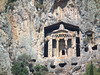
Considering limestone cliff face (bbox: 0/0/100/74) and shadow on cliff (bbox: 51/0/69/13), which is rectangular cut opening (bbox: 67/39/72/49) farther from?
shadow on cliff (bbox: 51/0/69/13)

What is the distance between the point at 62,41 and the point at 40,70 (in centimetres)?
920

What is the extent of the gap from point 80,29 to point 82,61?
6.82 meters

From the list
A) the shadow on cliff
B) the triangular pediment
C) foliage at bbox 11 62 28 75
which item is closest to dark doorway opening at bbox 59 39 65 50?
the triangular pediment

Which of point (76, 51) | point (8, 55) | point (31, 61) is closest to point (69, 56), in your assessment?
point (76, 51)

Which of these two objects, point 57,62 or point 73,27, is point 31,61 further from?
point 73,27

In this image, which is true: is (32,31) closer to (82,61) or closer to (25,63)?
(25,63)

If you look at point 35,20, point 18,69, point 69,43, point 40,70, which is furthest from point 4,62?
point 69,43

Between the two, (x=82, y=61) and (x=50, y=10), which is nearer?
(x=82, y=61)

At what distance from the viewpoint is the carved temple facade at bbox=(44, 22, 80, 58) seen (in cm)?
7512

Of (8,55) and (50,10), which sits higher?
(50,10)

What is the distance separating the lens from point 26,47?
240ft

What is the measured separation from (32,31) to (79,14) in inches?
363

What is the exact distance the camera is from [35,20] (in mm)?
73500

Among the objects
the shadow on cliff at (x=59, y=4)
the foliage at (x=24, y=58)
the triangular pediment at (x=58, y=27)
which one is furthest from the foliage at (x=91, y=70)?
the shadow on cliff at (x=59, y=4)
